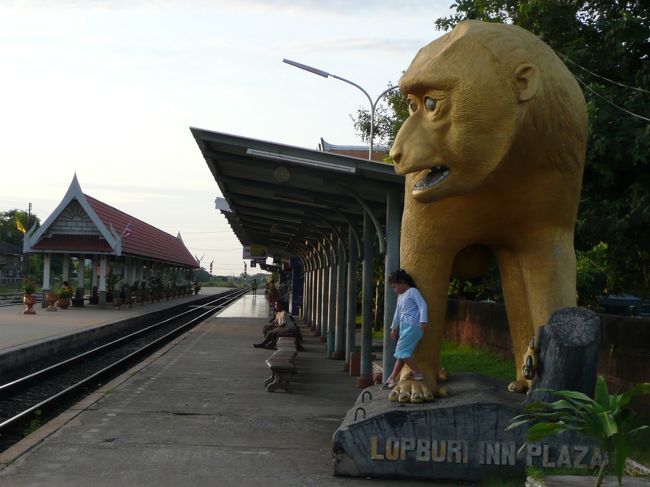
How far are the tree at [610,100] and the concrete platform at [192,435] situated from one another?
11.3 ft

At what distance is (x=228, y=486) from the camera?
6215 millimetres

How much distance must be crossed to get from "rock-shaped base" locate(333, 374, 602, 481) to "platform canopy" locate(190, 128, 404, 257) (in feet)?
11.3

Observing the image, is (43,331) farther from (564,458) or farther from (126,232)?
(564,458)

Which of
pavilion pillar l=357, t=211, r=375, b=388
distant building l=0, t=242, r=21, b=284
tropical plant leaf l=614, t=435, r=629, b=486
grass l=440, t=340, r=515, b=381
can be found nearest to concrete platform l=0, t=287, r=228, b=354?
pavilion pillar l=357, t=211, r=375, b=388

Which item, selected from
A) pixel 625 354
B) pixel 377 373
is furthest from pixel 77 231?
pixel 625 354

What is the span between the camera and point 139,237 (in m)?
41.7

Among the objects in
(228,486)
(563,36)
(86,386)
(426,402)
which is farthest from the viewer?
(86,386)

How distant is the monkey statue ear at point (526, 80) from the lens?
20.5 feet

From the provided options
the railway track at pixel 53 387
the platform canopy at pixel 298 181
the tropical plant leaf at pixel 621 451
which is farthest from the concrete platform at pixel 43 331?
the tropical plant leaf at pixel 621 451

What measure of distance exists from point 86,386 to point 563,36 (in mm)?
8777

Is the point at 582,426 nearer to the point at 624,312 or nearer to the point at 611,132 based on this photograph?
the point at 611,132

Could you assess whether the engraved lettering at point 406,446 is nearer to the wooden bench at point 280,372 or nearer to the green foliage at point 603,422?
the green foliage at point 603,422

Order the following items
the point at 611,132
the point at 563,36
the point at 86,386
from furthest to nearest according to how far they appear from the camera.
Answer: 1. the point at 86,386
2. the point at 563,36
3. the point at 611,132

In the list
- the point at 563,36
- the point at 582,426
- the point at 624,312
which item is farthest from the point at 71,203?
the point at 582,426
